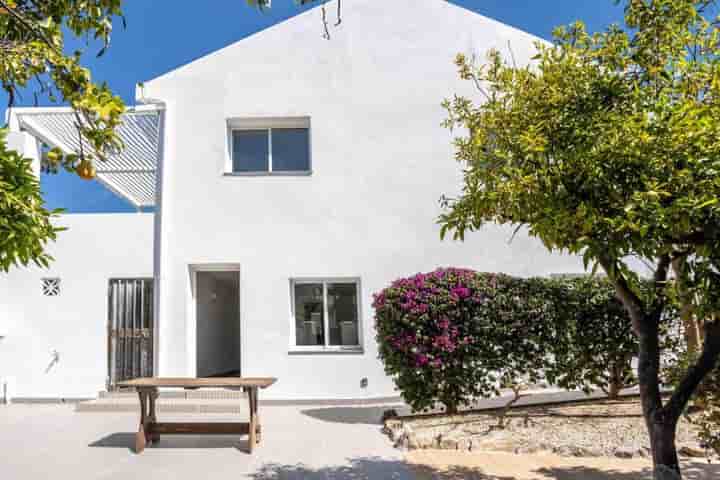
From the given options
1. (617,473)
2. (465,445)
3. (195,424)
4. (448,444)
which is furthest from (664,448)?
(195,424)

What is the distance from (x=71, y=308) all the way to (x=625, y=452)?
1198 cm

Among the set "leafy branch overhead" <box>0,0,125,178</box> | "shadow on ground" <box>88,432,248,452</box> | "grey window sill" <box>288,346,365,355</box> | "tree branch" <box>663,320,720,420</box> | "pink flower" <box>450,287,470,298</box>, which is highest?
"leafy branch overhead" <box>0,0,125,178</box>

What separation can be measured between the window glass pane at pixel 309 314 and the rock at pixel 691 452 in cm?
726

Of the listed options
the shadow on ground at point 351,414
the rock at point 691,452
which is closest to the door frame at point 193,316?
the shadow on ground at point 351,414

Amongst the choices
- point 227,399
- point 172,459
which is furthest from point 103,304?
point 172,459

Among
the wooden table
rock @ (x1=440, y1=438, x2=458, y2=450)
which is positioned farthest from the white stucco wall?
rock @ (x1=440, y1=438, x2=458, y2=450)

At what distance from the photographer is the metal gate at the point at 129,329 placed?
488 inches

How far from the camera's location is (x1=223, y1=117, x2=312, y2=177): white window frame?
40.7ft

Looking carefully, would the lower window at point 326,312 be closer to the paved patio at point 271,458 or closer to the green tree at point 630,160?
the paved patio at point 271,458

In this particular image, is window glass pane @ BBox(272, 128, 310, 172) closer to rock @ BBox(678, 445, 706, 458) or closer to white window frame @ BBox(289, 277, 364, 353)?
white window frame @ BBox(289, 277, 364, 353)

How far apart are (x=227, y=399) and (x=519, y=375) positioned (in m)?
6.25

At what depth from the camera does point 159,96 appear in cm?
1273

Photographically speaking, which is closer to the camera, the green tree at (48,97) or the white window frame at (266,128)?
the green tree at (48,97)

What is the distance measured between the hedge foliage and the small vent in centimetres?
817
